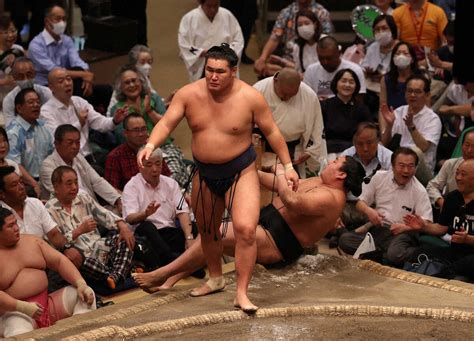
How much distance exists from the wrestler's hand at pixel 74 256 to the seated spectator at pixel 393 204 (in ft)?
4.44

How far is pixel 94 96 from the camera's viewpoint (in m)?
6.80

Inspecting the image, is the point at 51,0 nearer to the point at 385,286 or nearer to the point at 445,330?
the point at 385,286

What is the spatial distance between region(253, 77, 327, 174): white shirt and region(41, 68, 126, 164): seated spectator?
0.82 metres

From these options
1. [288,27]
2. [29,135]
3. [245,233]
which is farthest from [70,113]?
[245,233]

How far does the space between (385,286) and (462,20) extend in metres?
1.18

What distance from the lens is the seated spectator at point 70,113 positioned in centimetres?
605

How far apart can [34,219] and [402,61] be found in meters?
2.51

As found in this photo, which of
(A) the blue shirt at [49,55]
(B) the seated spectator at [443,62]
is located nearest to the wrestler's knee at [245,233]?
(A) the blue shirt at [49,55]

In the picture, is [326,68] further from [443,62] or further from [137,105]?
[137,105]

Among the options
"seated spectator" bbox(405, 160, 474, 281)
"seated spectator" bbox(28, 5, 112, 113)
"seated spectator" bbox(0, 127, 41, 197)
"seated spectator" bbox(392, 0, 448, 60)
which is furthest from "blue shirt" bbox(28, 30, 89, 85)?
"seated spectator" bbox(405, 160, 474, 281)

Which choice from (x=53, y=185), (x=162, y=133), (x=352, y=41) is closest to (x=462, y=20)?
(x=162, y=133)

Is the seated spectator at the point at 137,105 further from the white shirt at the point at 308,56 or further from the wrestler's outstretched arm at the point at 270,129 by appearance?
the wrestler's outstretched arm at the point at 270,129

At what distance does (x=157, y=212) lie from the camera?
5.54 metres

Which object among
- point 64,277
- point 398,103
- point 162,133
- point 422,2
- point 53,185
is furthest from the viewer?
point 422,2
